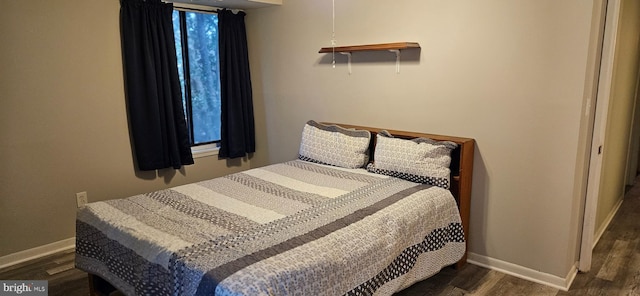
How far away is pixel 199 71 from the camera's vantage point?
3951 mm

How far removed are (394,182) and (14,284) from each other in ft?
7.75

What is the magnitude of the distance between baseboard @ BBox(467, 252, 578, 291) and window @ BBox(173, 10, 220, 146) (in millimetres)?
2605

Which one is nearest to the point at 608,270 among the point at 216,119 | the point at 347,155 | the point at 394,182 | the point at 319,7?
the point at 394,182

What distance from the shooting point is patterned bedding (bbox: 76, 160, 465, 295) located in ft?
5.59

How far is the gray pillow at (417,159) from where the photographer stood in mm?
2680

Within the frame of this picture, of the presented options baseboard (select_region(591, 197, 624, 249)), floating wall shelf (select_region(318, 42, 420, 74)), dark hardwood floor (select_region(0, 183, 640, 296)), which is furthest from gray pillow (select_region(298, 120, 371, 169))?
baseboard (select_region(591, 197, 624, 249))

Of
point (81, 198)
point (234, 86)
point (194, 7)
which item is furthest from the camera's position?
point (234, 86)

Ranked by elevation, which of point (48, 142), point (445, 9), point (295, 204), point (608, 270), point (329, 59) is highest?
point (445, 9)

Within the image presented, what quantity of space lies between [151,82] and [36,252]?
4.80 feet

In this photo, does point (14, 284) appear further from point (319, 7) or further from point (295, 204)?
point (319, 7)

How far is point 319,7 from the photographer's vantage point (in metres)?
3.52

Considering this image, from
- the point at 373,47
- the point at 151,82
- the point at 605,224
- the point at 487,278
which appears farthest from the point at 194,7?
the point at 605,224

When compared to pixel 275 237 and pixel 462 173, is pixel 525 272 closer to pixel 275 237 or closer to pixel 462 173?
pixel 462 173

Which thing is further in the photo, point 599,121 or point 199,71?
point 199,71
